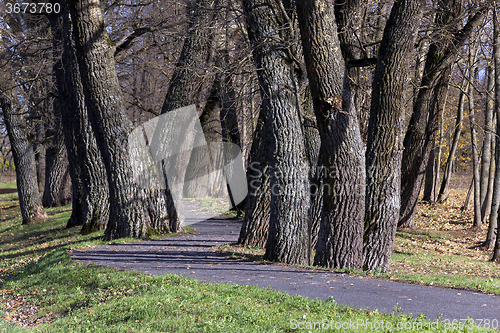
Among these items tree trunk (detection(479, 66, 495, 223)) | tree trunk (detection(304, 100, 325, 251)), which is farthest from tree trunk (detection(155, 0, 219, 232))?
tree trunk (detection(479, 66, 495, 223))

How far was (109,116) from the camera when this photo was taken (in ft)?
35.8

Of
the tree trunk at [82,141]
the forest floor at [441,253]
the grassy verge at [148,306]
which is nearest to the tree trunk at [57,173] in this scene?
the tree trunk at [82,141]

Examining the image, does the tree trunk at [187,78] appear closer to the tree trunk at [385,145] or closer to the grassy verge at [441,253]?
the grassy verge at [441,253]

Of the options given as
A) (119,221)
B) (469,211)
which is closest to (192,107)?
(119,221)

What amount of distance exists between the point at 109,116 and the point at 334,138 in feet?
19.8

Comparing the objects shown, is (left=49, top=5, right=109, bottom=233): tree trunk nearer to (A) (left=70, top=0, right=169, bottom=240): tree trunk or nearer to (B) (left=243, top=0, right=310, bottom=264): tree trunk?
(A) (left=70, top=0, right=169, bottom=240): tree trunk

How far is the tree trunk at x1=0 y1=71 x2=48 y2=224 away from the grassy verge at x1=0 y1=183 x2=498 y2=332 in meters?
9.38

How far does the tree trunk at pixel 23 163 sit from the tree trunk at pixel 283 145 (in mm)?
13070

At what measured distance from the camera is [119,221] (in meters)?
11.3

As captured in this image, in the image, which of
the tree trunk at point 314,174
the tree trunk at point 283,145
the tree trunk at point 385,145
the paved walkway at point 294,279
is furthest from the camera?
the tree trunk at point 314,174

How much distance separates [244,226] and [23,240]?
8.33m

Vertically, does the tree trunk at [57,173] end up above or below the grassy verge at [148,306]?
above

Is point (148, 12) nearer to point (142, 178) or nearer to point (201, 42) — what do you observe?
point (201, 42)

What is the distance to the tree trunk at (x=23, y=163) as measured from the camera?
58.0ft
